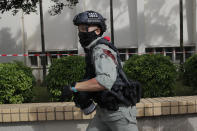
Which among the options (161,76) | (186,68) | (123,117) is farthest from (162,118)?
(186,68)

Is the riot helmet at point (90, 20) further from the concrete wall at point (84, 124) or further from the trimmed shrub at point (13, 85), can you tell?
the trimmed shrub at point (13, 85)

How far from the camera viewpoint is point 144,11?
1329 centimetres

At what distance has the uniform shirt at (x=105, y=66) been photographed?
1.96m

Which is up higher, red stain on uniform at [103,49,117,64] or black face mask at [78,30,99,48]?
black face mask at [78,30,99,48]

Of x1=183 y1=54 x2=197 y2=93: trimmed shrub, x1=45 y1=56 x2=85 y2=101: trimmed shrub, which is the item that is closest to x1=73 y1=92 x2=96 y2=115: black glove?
x1=45 y1=56 x2=85 y2=101: trimmed shrub

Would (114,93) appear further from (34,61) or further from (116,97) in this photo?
(34,61)

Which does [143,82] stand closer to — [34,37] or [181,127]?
[181,127]

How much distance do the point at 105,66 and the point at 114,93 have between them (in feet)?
0.93

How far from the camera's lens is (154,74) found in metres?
4.75

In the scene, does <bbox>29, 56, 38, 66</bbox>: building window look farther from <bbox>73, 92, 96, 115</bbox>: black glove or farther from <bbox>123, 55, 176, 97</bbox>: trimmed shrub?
<bbox>73, 92, 96, 115</bbox>: black glove

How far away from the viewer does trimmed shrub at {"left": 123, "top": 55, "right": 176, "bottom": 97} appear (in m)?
4.75

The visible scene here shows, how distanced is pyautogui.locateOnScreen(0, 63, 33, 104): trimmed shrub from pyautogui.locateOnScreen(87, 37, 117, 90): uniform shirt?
9.28 ft

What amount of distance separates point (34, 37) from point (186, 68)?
958cm

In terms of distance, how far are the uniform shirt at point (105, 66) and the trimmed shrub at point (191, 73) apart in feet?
12.2
